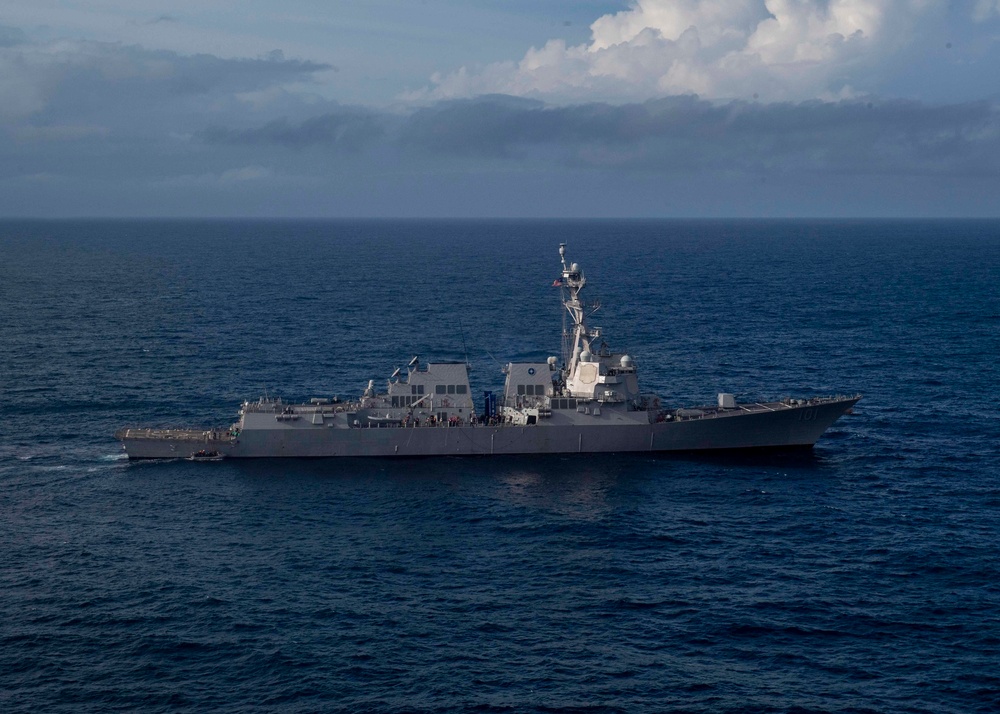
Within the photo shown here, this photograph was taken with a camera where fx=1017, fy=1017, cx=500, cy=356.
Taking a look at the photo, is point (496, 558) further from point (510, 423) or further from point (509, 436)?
point (510, 423)

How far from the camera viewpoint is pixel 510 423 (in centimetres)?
7681

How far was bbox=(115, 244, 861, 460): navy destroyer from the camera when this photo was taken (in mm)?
74875

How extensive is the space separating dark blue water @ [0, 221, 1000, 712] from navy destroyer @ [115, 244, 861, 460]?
6.06ft

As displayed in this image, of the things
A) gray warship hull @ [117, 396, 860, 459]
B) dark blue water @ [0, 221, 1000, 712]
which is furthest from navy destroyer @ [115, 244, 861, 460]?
dark blue water @ [0, 221, 1000, 712]

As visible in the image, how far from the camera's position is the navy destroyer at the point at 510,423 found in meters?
74.9

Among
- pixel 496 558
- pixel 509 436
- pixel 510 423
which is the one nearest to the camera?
pixel 496 558

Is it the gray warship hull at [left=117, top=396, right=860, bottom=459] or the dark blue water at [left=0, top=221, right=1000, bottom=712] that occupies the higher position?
the gray warship hull at [left=117, top=396, right=860, bottom=459]

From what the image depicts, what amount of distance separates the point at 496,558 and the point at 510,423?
70.4 feet

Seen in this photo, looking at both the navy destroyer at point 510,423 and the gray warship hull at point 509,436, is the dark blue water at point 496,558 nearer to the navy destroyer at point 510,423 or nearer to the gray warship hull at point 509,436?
the gray warship hull at point 509,436

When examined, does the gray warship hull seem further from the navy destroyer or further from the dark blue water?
the dark blue water

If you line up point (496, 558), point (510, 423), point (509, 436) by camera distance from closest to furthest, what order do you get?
point (496, 558) < point (509, 436) < point (510, 423)

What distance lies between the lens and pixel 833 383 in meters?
93.9

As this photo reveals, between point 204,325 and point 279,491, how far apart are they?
206 feet

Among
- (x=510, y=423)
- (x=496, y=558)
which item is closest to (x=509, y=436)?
(x=510, y=423)
